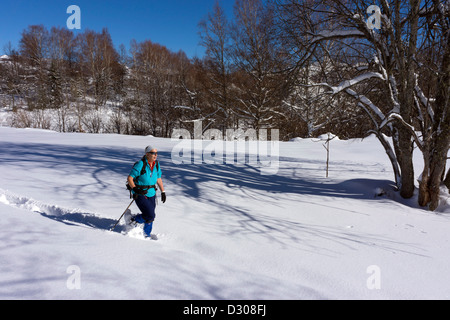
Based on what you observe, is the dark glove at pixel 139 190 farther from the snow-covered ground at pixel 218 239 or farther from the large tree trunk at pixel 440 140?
the large tree trunk at pixel 440 140

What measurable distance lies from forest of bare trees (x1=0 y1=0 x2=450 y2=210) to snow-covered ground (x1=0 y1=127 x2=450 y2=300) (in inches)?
79.4

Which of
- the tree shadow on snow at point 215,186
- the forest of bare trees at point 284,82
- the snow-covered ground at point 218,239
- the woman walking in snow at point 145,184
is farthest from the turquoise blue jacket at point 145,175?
the forest of bare trees at point 284,82

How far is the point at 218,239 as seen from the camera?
3.62 metres

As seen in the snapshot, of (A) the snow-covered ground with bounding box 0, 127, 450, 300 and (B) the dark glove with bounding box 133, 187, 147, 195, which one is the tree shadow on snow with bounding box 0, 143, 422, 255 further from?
(B) the dark glove with bounding box 133, 187, 147, 195

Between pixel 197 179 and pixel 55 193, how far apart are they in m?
3.20

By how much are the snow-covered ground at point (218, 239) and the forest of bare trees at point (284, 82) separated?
79.4 inches

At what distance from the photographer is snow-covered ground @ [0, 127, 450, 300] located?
7.99 feet

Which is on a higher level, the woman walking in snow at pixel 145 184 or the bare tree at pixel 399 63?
the bare tree at pixel 399 63

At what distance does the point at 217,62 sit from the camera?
18.7 meters

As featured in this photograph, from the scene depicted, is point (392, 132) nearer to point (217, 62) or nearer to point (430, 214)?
point (430, 214)

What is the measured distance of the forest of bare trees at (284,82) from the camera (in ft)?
17.0

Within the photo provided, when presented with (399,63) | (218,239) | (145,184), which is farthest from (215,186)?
(399,63)
